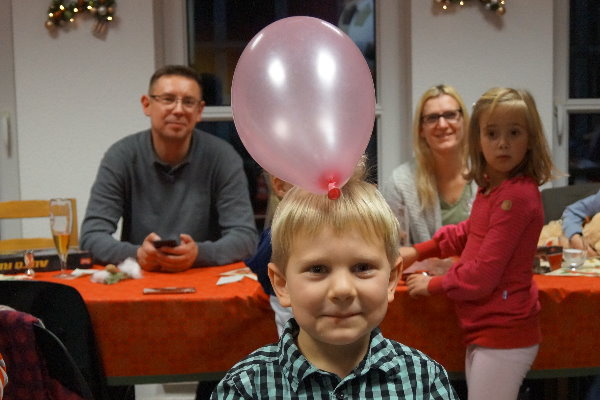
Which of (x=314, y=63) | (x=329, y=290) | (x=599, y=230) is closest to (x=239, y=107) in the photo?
(x=314, y=63)

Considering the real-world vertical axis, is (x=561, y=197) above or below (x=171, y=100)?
below

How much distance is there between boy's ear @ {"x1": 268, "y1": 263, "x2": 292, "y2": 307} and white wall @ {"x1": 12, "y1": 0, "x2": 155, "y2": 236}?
2680 millimetres

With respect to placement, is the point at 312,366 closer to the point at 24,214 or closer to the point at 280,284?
the point at 280,284

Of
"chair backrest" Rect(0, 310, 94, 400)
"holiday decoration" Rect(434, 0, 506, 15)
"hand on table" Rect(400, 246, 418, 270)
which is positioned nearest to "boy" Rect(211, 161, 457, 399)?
"chair backrest" Rect(0, 310, 94, 400)

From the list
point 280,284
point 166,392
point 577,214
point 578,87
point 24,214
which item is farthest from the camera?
point 578,87

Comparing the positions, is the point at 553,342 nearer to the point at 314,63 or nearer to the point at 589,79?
the point at 314,63

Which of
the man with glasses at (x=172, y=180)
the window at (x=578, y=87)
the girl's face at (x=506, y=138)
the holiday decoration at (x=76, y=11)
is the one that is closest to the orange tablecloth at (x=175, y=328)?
the man with glasses at (x=172, y=180)

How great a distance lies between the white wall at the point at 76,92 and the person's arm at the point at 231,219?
3.56 ft

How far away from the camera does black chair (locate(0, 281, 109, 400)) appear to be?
1836 millimetres

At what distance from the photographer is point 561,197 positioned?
11.7 feet

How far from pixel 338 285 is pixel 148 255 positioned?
4.81ft

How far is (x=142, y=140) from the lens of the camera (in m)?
2.80

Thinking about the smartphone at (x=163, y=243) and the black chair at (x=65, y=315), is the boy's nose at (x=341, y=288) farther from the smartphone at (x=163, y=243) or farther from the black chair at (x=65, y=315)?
the smartphone at (x=163, y=243)

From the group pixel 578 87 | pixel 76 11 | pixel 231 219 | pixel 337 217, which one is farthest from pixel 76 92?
pixel 337 217
